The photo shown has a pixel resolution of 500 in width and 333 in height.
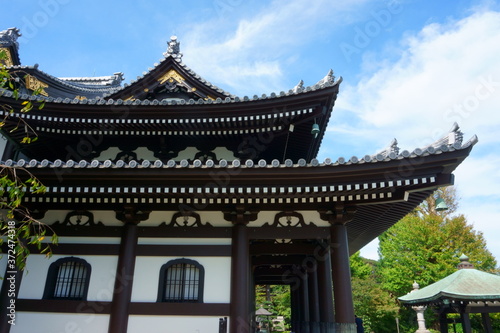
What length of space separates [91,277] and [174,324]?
2.42 metres

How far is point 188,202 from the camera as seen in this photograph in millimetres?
8445

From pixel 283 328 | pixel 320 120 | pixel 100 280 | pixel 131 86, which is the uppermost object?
pixel 131 86

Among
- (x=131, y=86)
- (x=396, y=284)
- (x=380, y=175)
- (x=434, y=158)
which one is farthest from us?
(x=396, y=284)

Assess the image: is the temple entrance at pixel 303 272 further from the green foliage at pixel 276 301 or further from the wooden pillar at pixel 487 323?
the green foliage at pixel 276 301

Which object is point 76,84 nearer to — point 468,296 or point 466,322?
point 468,296

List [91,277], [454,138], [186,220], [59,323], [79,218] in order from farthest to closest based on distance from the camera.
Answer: [79,218], [186,220], [91,277], [59,323], [454,138]

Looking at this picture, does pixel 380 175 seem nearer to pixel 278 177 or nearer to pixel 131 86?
pixel 278 177

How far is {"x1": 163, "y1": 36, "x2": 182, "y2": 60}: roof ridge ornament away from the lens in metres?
11.5

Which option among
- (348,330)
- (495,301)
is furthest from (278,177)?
(495,301)

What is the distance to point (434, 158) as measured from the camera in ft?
22.6

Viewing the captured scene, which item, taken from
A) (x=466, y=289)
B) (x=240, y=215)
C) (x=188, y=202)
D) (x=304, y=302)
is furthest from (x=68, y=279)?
(x=466, y=289)

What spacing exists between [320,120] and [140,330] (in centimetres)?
748

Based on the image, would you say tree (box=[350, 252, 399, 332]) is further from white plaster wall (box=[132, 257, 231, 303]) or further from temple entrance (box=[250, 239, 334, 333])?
white plaster wall (box=[132, 257, 231, 303])

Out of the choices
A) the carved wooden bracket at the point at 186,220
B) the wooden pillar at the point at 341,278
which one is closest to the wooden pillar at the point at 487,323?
the wooden pillar at the point at 341,278
